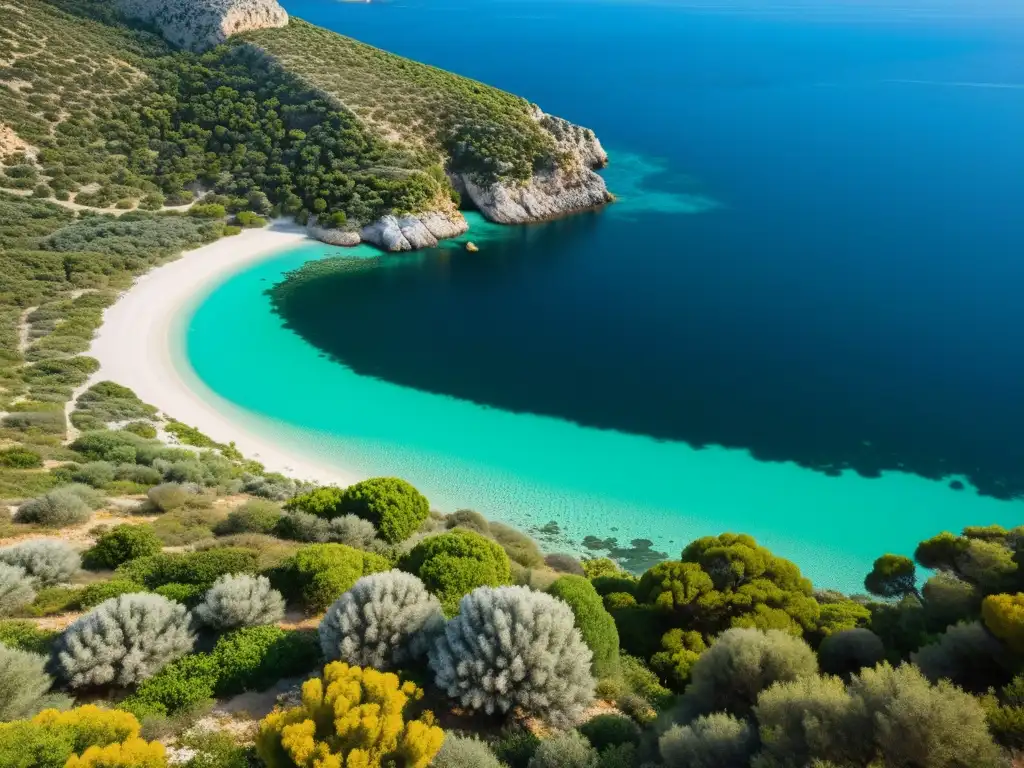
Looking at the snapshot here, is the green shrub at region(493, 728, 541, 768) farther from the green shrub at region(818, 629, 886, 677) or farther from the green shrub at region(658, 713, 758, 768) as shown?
the green shrub at region(818, 629, 886, 677)

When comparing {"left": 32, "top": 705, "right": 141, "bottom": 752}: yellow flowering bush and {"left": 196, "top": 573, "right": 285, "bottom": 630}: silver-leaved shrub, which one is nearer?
{"left": 32, "top": 705, "right": 141, "bottom": 752}: yellow flowering bush

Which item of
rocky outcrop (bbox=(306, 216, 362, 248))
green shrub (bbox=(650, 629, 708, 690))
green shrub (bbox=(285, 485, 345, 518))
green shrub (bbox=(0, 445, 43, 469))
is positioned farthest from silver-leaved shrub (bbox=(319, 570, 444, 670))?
rocky outcrop (bbox=(306, 216, 362, 248))

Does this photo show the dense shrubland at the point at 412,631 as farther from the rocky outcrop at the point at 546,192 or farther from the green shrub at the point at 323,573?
the rocky outcrop at the point at 546,192

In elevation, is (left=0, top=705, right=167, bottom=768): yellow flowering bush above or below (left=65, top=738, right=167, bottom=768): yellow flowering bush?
below

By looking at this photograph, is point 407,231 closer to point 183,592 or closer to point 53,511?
point 53,511

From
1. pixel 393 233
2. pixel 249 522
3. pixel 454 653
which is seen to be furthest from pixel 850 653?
pixel 393 233
